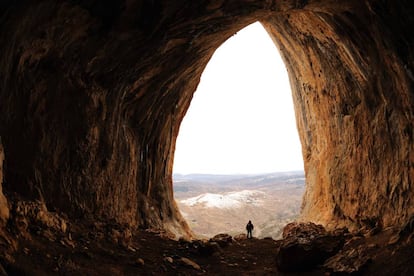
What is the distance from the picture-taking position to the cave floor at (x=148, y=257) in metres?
5.22

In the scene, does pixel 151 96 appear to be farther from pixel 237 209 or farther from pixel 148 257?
pixel 237 209

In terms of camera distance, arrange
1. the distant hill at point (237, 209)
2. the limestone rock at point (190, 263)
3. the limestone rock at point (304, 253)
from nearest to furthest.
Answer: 1. the limestone rock at point (304, 253)
2. the limestone rock at point (190, 263)
3. the distant hill at point (237, 209)

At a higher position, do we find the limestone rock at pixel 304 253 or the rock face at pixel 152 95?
the rock face at pixel 152 95

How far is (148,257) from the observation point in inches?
294

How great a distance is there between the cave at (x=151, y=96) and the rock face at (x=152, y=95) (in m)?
0.04

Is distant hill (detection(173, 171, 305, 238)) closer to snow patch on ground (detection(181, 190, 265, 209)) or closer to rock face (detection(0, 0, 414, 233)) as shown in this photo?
snow patch on ground (detection(181, 190, 265, 209))

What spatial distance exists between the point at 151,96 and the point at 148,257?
6.26 m

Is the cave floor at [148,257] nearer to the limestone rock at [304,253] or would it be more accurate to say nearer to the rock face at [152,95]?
the limestone rock at [304,253]

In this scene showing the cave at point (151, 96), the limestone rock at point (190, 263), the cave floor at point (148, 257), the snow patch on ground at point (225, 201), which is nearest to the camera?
the cave floor at point (148, 257)

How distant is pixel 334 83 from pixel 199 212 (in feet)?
129

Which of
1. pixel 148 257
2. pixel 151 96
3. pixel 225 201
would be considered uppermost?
pixel 151 96

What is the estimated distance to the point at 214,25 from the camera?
408 inches

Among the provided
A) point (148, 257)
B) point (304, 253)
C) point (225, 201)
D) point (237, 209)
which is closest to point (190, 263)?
point (148, 257)

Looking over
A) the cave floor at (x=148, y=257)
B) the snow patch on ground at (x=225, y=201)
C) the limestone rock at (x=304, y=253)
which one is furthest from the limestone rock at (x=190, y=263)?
the snow patch on ground at (x=225, y=201)
